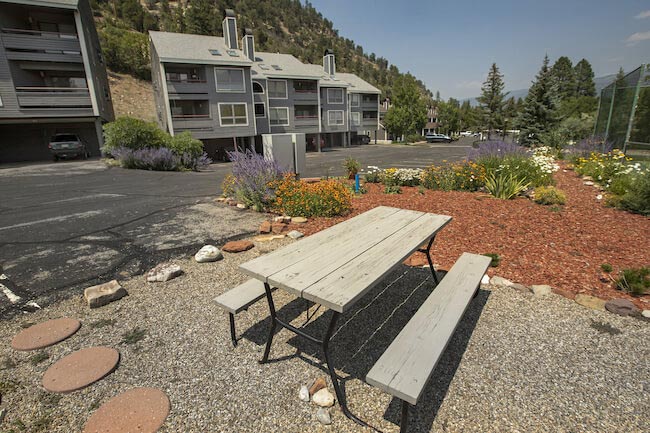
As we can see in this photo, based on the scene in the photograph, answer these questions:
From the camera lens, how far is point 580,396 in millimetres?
2230

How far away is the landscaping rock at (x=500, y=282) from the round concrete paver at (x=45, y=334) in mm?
4629

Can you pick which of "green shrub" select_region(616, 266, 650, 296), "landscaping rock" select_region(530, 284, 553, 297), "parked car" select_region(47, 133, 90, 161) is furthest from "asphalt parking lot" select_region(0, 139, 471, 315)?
"parked car" select_region(47, 133, 90, 161)

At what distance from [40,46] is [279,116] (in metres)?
17.8

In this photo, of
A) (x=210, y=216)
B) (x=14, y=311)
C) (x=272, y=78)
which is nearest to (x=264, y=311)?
(x=14, y=311)

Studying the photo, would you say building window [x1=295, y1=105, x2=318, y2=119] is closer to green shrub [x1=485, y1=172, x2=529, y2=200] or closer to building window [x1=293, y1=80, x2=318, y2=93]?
building window [x1=293, y1=80, x2=318, y2=93]

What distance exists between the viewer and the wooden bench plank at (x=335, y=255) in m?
2.20

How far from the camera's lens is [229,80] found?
25.4 meters

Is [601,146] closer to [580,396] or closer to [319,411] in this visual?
[580,396]

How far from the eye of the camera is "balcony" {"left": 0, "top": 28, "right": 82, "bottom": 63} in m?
18.7

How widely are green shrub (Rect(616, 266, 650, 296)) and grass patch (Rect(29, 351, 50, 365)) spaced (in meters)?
5.81

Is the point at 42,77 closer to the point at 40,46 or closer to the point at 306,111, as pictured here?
the point at 40,46

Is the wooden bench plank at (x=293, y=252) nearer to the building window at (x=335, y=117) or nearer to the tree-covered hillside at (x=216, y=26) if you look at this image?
the tree-covered hillside at (x=216, y=26)

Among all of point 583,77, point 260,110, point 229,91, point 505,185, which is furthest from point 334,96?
point 583,77

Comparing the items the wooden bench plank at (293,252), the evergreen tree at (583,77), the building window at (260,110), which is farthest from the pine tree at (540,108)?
the evergreen tree at (583,77)
